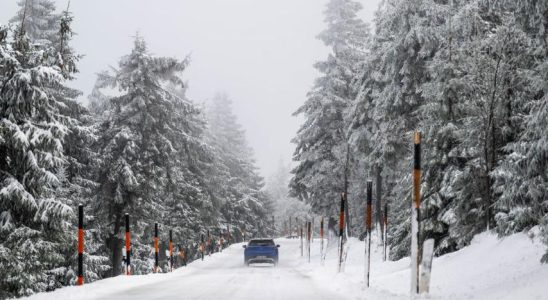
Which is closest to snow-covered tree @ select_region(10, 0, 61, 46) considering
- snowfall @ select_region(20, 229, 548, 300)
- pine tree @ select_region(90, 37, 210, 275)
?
pine tree @ select_region(90, 37, 210, 275)

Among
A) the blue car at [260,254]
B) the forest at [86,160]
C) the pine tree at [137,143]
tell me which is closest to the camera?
the forest at [86,160]

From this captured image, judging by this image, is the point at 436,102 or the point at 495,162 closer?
the point at 495,162

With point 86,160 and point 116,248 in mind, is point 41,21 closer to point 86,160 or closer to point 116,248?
point 86,160

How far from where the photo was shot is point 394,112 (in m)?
26.7

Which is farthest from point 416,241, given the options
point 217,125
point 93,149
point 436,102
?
point 217,125

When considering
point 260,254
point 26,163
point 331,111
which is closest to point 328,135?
point 331,111

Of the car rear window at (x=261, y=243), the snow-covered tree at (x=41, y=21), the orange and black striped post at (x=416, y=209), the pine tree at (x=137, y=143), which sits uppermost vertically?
the snow-covered tree at (x=41, y=21)

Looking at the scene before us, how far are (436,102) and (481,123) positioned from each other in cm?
202

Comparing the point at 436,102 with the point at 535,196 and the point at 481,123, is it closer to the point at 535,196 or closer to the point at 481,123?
the point at 481,123

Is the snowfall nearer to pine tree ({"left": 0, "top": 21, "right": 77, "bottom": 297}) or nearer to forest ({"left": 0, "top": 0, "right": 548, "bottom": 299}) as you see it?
forest ({"left": 0, "top": 0, "right": 548, "bottom": 299})

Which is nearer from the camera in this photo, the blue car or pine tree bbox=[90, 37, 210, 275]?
pine tree bbox=[90, 37, 210, 275]

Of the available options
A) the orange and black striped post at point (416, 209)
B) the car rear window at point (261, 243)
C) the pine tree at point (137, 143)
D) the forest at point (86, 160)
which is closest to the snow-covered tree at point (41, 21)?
the forest at point (86, 160)

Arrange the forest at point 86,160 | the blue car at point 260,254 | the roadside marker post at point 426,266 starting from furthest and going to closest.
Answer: the blue car at point 260,254 → the forest at point 86,160 → the roadside marker post at point 426,266

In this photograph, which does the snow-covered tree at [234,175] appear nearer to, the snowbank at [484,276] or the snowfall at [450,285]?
the snowbank at [484,276]
